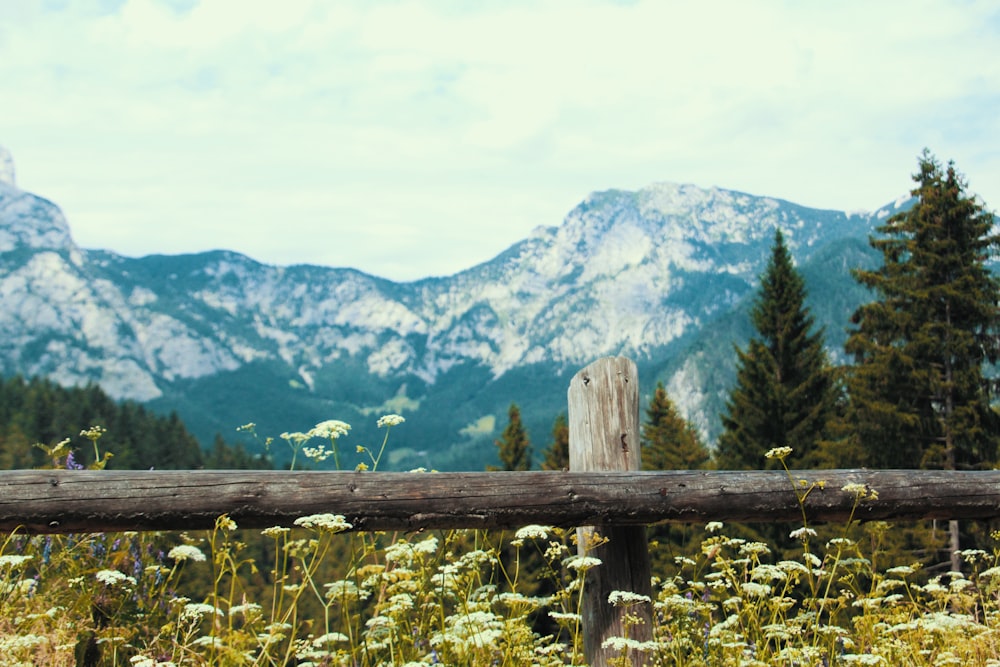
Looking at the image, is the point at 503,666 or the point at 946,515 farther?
the point at 946,515

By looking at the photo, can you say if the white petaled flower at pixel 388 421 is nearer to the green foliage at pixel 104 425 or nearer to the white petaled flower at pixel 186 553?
the white petaled flower at pixel 186 553

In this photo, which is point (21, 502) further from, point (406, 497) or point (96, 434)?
point (406, 497)

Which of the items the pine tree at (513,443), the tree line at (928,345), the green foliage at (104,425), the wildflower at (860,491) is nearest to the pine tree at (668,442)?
the pine tree at (513,443)

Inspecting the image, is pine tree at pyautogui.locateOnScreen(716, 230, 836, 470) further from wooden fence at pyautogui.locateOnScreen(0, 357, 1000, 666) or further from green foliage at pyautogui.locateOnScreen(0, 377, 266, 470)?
green foliage at pyautogui.locateOnScreen(0, 377, 266, 470)

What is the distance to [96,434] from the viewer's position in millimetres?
3861

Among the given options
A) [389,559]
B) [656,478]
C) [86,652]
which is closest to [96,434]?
[86,652]

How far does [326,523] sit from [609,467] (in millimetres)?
1629

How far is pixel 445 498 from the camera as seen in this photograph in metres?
3.37

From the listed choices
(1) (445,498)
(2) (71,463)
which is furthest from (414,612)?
(2) (71,463)

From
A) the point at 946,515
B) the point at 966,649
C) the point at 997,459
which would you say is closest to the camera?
the point at 966,649

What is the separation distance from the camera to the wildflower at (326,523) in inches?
114

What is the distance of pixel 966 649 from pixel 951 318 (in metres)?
26.9

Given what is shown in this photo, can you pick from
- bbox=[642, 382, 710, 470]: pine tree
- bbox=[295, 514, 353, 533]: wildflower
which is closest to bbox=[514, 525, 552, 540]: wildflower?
bbox=[295, 514, 353, 533]: wildflower

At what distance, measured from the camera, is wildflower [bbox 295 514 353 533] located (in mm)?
2896
